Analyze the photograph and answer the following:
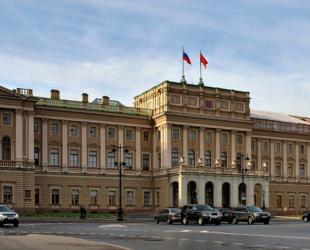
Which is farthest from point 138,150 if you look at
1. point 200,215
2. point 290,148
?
point 200,215

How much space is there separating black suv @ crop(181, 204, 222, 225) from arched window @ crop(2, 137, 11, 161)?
2975cm

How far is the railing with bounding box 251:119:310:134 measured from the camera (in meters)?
88.9

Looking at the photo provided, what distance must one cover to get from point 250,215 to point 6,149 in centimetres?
3495

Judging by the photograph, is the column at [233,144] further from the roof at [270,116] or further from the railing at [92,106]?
the railing at [92,106]

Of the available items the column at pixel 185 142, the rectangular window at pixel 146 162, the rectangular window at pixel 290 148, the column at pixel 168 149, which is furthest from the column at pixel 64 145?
the rectangular window at pixel 290 148

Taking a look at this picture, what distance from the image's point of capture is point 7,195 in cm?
6388

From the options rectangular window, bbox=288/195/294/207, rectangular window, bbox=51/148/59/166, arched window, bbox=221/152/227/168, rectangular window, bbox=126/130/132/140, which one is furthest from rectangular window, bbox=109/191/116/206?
rectangular window, bbox=288/195/294/207

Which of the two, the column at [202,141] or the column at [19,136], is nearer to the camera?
the column at [19,136]

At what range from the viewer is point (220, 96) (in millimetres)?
80438

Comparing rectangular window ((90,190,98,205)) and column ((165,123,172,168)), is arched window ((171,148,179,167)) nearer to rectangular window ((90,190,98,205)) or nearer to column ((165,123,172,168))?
column ((165,123,172,168))

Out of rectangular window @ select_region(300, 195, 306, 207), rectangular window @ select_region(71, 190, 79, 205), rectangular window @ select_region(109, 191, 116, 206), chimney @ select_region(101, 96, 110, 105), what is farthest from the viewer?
rectangular window @ select_region(300, 195, 306, 207)

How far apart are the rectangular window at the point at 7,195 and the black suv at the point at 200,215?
1111 inches

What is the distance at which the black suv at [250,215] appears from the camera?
44.9 m

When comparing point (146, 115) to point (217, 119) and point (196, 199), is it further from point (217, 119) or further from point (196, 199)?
point (196, 199)
